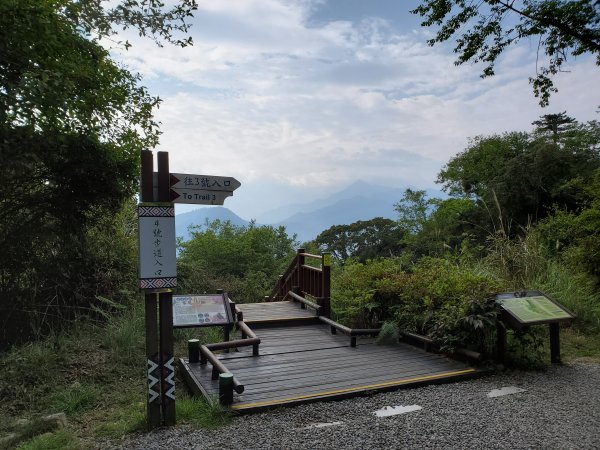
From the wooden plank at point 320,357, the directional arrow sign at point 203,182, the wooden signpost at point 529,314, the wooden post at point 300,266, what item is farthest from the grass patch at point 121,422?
the wooden post at point 300,266

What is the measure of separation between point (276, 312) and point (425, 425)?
4.52 m

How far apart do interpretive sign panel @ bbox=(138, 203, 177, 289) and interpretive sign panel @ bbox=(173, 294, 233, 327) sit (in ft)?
6.46

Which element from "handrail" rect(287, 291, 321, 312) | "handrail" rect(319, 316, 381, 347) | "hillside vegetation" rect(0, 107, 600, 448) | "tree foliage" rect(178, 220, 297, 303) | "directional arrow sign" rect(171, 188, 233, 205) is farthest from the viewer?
"tree foliage" rect(178, 220, 297, 303)

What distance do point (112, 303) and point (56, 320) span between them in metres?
0.75

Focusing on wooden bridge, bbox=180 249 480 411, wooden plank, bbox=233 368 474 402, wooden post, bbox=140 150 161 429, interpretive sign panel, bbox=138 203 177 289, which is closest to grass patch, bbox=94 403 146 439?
wooden post, bbox=140 150 161 429

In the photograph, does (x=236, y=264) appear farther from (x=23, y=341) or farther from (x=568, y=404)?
(x=568, y=404)

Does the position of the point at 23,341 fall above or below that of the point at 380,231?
below

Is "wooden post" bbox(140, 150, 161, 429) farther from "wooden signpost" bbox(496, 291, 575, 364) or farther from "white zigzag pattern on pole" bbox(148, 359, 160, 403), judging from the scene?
"wooden signpost" bbox(496, 291, 575, 364)

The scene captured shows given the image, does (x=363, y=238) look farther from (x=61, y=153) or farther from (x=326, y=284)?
(x=61, y=153)

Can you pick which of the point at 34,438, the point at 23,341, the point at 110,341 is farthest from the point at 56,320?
the point at 34,438

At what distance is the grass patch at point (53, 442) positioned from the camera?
3242 millimetres

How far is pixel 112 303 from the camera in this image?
655 centimetres

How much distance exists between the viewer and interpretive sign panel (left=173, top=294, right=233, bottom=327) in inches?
221

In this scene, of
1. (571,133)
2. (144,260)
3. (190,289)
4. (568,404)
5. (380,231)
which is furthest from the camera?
(380,231)
